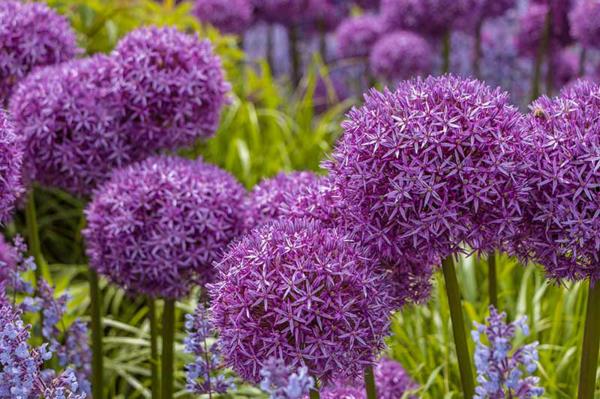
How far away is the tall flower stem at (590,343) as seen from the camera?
2.12m

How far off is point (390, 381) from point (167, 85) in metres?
1.32

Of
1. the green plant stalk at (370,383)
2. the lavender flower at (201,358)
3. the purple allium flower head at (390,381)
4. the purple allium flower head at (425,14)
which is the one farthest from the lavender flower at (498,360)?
the purple allium flower head at (425,14)

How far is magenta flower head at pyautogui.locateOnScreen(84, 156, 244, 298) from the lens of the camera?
9.22 feet

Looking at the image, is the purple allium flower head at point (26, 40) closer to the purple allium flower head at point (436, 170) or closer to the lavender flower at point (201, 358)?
the lavender flower at point (201, 358)

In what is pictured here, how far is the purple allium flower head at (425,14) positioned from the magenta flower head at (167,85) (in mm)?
2554

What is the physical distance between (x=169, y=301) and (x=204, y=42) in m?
1.02

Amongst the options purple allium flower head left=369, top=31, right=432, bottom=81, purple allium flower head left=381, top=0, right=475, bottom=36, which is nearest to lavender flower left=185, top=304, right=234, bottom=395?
purple allium flower head left=381, top=0, right=475, bottom=36

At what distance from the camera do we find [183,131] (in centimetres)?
326

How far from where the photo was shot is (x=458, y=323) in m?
2.24

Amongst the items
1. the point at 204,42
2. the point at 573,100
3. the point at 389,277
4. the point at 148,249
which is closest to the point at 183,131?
the point at 204,42

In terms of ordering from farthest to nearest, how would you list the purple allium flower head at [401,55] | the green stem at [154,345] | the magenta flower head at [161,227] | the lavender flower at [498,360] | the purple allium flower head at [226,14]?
the purple allium flower head at [226,14] → the purple allium flower head at [401,55] → the green stem at [154,345] → the magenta flower head at [161,227] → the lavender flower at [498,360]

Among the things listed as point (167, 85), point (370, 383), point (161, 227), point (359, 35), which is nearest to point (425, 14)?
point (359, 35)

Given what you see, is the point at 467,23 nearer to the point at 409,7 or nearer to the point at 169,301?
the point at 409,7

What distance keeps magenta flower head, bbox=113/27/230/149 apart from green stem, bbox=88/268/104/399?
57 centimetres
